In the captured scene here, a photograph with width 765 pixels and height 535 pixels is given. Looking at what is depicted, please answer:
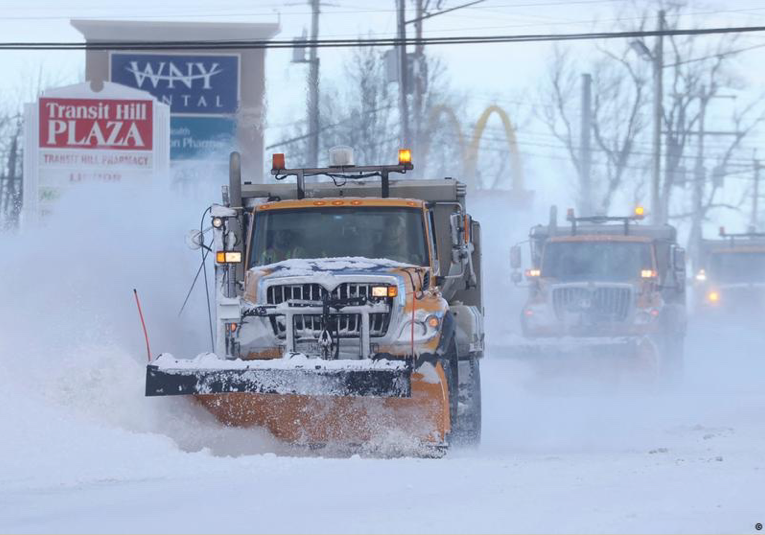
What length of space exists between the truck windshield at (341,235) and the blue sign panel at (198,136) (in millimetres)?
28962

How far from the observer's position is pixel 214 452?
10.6m

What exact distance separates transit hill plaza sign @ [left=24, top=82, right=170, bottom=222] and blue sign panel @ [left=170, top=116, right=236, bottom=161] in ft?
36.1

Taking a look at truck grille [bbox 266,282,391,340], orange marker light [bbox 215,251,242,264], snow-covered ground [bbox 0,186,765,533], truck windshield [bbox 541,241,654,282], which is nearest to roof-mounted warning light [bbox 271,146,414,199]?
orange marker light [bbox 215,251,242,264]

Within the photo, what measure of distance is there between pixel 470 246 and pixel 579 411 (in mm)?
5343

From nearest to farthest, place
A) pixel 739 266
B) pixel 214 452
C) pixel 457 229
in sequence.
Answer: pixel 214 452
pixel 457 229
pixel 739 266

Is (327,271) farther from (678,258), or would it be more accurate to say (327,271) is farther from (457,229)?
(678,258)

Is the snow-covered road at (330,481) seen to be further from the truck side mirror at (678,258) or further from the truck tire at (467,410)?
the truck side mirror at (678,258)

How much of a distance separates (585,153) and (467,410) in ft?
140

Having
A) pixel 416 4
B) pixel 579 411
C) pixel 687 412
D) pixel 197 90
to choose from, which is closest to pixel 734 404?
pixel 687 412

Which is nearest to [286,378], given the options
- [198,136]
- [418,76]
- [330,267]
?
Answer: [330,267]

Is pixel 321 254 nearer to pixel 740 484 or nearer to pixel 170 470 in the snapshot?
pixel 170 470

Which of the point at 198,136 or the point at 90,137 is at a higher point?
the point at 198,136

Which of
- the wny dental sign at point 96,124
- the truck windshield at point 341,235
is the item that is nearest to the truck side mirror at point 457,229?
the truck windshield at point 341,235

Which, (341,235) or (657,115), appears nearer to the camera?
(341,235)
